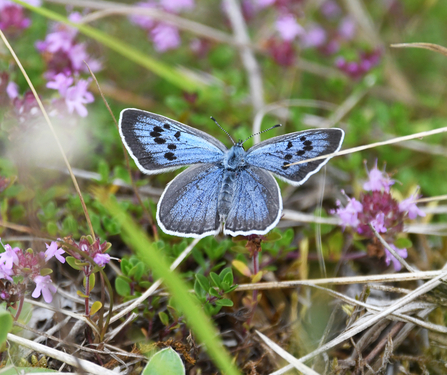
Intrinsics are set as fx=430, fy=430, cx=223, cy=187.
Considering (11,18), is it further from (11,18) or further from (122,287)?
(122,287)

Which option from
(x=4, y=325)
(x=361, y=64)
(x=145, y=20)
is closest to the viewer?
(x=4, y=325)

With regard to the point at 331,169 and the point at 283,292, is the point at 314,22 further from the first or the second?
the point at 283,292

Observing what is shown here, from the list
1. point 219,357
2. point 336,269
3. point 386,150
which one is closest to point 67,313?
point 219,357

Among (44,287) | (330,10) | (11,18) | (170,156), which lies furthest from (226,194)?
(330,10)

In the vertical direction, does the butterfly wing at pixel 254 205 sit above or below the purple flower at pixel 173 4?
below

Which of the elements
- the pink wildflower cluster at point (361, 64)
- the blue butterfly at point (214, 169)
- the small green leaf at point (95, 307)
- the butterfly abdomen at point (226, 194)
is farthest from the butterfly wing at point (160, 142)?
the pink wildflower cluster at point (361, 64)

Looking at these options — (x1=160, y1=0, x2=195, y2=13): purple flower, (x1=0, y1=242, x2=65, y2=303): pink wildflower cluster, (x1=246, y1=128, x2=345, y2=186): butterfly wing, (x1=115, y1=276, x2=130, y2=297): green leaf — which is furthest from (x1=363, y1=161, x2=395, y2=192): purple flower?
(x1=160, y1=0, x2=195, y2=13): purple flower

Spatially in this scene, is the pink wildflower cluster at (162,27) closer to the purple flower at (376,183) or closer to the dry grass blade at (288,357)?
the purple flower at (376,183)

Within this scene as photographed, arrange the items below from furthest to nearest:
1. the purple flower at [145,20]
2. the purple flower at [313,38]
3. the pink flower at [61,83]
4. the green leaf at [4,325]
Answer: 1. the purple flower at [313,38]
2. the purple flower at [145,20]
3. the pink flower at [61,83]
4. the green leaf at [4,325]
